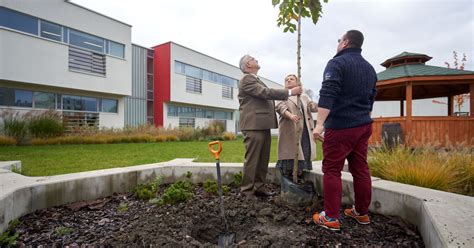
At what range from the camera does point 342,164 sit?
1961 mm

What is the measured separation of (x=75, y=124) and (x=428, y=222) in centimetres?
1490

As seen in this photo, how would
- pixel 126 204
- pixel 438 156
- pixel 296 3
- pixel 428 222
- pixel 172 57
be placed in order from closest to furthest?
pixel 428 222, pixel 126 204, pixel 296 3, pixel 438 156, pixel 172 57

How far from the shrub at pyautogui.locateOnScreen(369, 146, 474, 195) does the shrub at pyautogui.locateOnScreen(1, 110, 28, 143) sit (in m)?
12.5

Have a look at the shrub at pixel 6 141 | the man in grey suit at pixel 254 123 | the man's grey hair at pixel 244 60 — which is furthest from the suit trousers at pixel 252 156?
the shrub at pixel 6 141

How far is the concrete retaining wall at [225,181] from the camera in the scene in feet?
4.71

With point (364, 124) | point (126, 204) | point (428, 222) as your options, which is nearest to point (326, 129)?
point (364, 124)

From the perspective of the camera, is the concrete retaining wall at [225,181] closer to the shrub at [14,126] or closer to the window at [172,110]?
the shrub at [14,126]

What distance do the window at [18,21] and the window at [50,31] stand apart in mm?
296

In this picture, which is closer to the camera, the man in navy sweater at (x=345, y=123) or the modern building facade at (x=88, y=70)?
the man in navy sweater at (x=345, y=123)

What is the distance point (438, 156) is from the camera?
3473 mm

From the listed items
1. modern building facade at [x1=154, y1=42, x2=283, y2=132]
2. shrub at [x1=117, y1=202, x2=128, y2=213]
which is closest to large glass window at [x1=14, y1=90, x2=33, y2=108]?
modern building facade at [x1=154, y1=42, x2=283, y2=132]

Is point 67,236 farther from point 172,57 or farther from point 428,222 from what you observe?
point 172,57

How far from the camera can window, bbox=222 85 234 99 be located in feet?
84.2

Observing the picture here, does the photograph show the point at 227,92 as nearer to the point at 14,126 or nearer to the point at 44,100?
the point at 44,100
